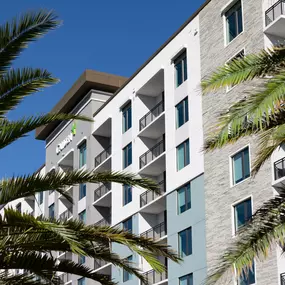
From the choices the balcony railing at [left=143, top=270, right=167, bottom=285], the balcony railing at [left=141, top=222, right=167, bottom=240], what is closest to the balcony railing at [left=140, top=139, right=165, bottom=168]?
the balcony railing at [left=141, top=222, right=167, bottom=240]

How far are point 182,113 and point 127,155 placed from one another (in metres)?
9.53

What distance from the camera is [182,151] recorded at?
51000 millimetres

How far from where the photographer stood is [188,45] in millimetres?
51562

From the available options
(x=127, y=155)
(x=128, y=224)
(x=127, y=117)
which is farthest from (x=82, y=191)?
(x=128, y=224)

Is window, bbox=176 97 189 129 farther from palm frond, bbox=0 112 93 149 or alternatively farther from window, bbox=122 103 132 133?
palm frond, bbox=0 112 93 149

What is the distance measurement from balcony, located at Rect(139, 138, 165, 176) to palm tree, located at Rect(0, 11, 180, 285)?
3347cm

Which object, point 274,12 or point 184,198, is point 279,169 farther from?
point 184,198

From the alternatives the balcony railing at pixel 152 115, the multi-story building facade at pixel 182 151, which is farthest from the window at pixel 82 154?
the balcony railing at pixel 152 115

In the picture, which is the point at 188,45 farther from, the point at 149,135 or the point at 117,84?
the point at 117,84

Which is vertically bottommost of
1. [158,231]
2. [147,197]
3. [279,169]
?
[279,169]

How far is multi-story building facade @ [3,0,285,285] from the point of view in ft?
141

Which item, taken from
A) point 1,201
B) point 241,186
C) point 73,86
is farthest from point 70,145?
point 1,201

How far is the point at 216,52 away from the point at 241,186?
9241mm

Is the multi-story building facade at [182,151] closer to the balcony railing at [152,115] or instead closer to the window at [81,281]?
the balcony railing at [152,115]
